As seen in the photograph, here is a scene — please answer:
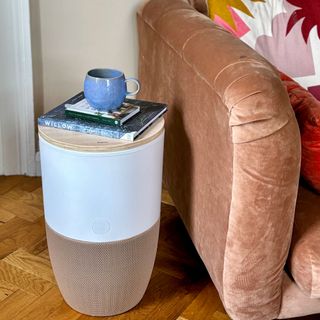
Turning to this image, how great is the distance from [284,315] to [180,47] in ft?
2.26

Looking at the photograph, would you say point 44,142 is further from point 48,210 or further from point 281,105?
point 281,105

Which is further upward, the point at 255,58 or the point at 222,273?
the point at 255,58

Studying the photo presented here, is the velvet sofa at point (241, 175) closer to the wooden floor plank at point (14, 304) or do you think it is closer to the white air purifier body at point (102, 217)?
the white air purifier body at point (102, 217)

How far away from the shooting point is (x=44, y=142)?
1.33 meters

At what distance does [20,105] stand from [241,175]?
1.03 m

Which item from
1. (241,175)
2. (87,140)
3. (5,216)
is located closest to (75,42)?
(5,216)

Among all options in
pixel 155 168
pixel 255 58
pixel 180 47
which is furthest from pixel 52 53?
pixel 255 58

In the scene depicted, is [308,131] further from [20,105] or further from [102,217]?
[20,105]

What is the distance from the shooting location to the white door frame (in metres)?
1.86

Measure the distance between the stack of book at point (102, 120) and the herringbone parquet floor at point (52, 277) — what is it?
0.50 meters

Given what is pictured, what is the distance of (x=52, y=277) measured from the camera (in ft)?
5.44

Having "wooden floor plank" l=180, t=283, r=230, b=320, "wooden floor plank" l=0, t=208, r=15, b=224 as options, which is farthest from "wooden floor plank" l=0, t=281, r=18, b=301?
"wooden floor plank" l=180, t=283, r=230, b=320

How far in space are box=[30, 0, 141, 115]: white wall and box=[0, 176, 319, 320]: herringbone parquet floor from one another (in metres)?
0.39

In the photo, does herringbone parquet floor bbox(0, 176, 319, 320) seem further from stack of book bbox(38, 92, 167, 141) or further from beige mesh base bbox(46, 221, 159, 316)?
stack of book bbox(38, 92, 167, 141)
